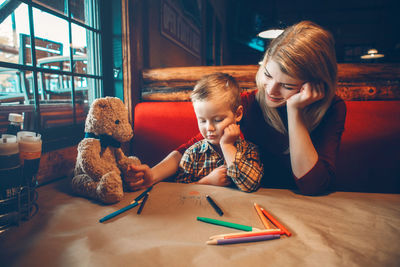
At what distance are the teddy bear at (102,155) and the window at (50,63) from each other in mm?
399

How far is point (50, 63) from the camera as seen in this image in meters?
1.27

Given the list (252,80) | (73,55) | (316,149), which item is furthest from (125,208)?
(252,80)

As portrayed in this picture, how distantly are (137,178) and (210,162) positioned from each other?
40 centimetres

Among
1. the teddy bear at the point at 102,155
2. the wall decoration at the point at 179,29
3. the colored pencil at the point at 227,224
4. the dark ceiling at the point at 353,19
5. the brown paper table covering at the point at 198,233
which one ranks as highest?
the dark ceiling at the point at 353,19

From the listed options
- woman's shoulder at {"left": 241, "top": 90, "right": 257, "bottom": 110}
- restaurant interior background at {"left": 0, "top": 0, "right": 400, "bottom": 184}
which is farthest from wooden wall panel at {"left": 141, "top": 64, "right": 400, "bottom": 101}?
woman's shoulder at {"left": 241, "top": 90, "right": 257, "bottom": 110}

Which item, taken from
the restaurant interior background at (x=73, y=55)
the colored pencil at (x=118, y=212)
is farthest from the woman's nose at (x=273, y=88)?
the restaurant interior background at (x=73, y=55)

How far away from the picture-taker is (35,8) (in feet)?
3.74

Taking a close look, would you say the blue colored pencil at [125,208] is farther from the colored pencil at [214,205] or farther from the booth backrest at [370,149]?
the booth backrest at [370,149]

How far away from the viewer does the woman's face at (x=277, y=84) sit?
0.95 meters

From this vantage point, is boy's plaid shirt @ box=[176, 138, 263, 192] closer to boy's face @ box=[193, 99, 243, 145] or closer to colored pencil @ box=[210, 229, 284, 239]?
boy's face @ box=[193, 99, 243, 145]

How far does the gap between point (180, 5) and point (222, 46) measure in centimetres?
355

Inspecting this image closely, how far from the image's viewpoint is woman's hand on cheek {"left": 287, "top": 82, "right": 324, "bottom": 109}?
3.00 feet

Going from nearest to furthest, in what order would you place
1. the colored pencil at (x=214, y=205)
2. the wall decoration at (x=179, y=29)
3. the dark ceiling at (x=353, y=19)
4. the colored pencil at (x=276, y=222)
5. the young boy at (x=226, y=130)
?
the colored pencil at (x=276, y=222) → the colored pencil at (x=214, y=205) → the young boy at (x=226, y=130) → the wall decoration at (x=179, y=29) → the dark ceiling at (x=353, y=19)

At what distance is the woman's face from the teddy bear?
668mm
